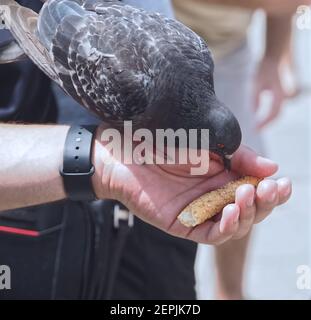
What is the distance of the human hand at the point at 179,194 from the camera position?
8.67ft

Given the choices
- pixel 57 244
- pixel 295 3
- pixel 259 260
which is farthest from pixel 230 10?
pixel 57 244

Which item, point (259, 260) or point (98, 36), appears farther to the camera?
point (259, 260)

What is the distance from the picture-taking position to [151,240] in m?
3.41

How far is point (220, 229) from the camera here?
2666 mm

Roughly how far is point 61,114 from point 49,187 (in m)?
0.51

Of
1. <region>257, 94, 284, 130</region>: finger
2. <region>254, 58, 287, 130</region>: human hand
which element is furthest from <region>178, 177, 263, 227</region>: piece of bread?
<region>257, 94, 284, 130</region>: finger

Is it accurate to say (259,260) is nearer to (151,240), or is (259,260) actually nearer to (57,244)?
(151,240)

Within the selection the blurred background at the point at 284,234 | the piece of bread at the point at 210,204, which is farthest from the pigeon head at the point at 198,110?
the blurred background at the point at 284,234

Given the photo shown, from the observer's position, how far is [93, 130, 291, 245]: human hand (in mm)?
2643

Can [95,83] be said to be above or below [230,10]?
below

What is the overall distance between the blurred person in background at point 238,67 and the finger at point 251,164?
5.20 ft

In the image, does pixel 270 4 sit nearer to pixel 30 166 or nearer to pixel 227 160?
pixel 227 160
